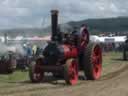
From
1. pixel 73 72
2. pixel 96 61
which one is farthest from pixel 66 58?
pixel 96 61

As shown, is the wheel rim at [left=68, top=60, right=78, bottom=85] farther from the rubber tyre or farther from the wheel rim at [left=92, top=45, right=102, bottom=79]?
the wheel rim at [left=92, top=45, right=102, bottom=79]

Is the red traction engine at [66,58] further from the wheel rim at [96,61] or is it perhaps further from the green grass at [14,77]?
the green grass at [14,77]

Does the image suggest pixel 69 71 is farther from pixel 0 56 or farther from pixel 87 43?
pixel 0 56

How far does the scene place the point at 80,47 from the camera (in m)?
19.5

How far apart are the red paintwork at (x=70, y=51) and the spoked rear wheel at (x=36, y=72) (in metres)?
1.19

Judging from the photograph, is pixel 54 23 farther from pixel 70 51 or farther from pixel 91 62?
pixel 91 62

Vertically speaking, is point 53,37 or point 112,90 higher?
point 53,37

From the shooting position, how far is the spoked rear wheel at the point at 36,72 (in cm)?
1862

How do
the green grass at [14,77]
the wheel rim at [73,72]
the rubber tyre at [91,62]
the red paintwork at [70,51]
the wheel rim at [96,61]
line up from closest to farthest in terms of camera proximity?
the wheel rim at [73,72] → the red paintwork at [70,51] → the rubber tyre at [91,62] → the wheel rim at [96,61] → the green grass at [14,77]

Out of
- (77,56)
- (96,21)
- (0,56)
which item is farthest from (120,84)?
(96,21)

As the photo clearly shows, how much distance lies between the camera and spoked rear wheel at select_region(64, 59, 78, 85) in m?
17.5

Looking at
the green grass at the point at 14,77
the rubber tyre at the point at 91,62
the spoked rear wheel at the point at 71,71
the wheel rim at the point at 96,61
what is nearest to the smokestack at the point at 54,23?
the spoked rear wheel at the point at 71,71

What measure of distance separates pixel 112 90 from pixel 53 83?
4.02m

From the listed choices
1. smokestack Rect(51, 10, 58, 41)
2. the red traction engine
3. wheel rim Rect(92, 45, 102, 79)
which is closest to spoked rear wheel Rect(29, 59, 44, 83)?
the red traction engine
